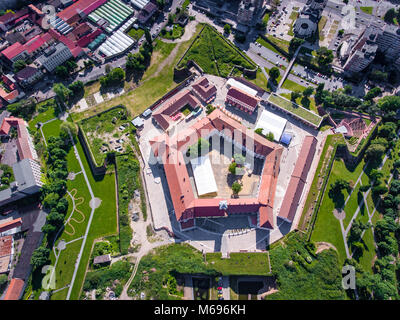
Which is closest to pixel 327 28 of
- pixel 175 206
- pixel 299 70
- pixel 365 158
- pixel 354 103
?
pixel 299 70

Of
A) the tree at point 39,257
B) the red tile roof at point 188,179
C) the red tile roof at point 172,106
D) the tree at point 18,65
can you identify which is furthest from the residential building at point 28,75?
the tree at point 39,257

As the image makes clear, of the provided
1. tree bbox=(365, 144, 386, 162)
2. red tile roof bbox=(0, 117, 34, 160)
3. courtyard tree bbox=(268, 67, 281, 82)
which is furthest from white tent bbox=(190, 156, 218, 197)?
red tile roof bbox=(0, 117, 34, 160)

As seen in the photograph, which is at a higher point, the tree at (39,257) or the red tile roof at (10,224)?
the red tile roof at (10,224)

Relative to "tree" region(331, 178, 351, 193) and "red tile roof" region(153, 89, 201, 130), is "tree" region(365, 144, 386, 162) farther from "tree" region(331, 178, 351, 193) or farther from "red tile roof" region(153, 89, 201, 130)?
"red tile roof" region(153, 89, 201, 130)

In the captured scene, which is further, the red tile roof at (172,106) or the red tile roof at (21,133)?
the red tile roof at (172,106)

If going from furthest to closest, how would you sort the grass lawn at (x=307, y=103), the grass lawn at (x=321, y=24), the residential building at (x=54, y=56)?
1. the grass lawn at (x=321, y=24)
2. the residential building at (x=54, y=56)
3. the grass lawn at (x=307, y=103)

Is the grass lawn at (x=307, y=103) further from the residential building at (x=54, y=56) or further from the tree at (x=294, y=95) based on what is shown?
the residential building at (x=54, y=56)

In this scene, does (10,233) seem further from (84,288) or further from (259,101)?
(259,101)
